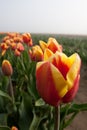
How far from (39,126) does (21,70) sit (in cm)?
175

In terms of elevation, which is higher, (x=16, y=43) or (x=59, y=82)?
(x=59, y=82)

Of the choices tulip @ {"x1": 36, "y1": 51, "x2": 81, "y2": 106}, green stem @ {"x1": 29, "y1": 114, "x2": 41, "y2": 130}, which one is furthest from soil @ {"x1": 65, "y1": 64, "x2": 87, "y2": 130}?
tulip @ {"x1": 36, "y1": 51, "x2": 81, "y2": 106}

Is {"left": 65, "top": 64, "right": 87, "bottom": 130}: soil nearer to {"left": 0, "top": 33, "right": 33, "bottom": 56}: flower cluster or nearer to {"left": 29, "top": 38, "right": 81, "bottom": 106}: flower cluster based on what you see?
{"left": 0, "top": 33, "right": 33, "bottom": 56}: flower cluster

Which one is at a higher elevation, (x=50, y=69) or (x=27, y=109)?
(x=50, y=69)

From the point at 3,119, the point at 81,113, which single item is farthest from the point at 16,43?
the point at 3,119

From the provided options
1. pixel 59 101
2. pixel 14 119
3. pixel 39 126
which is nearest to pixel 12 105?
pixel 14 119

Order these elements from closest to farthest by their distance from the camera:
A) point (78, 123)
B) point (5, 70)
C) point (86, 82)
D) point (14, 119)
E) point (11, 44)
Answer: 1. point (5, 70)
2. point (14, 119)
3. point (78, 123)
4. point (11, 44)
5. point (86, 82)

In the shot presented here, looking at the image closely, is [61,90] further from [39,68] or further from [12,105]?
[12,105]

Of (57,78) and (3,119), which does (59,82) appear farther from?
(3,119)

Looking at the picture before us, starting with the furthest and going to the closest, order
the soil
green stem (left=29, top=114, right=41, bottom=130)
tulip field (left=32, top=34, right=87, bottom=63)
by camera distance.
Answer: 1. tulip field (left=32, top=34, right=87, bottom=63)
2. the soil
3. green stem (left=29, top=114, right=41, bottom=130)

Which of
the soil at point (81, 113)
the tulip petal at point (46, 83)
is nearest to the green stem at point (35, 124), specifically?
the tulip petal at point (46, 83)

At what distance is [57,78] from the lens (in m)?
1.02

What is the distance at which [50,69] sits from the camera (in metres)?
1.02

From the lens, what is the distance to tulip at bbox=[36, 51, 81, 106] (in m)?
1.02
